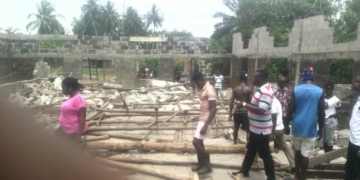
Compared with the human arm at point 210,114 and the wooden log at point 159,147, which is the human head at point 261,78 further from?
the wooden log at point 159,147

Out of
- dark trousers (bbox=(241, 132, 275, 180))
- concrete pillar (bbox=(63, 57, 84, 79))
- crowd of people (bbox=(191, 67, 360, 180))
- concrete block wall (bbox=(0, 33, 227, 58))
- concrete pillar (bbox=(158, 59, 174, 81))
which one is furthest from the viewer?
concrete pillar (bbox=(158, 59, 174, 81))

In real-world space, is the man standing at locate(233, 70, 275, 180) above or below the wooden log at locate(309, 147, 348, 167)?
above

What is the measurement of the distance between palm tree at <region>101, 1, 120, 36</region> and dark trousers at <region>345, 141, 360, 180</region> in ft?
153

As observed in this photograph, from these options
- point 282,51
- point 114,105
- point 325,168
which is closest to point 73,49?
point 114,105

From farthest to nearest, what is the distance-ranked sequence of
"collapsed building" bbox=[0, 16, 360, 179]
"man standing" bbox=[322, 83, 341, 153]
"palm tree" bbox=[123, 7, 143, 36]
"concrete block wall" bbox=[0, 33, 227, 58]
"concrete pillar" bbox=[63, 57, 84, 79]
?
"palm tree" bbox=[123, 7, 143, 36], "concrete pillar" bbox=[63, 57, 84, 79], "concrete block wall" bbox=[0, 33, 227, 58], "collapsed building" bbox=[0, 16, 360, 179], "man standing" bbox=[322, 83, 341, 153]

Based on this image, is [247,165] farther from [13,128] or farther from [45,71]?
[45,71]

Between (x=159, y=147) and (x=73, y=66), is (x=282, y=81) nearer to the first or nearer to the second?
(x=159, y=147)

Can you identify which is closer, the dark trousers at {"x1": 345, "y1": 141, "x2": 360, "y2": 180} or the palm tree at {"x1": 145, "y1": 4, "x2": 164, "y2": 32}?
the dark trousers at {"x1": 345, "y1": 141, "x2": 360, "y2": 180}

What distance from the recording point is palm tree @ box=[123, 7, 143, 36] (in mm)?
49703

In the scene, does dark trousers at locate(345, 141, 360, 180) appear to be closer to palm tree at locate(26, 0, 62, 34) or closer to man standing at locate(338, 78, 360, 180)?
man standing at locate(338, 78, 360, 180)

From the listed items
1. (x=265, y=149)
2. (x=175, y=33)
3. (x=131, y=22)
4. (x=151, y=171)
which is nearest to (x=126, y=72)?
(x=151, y=171)

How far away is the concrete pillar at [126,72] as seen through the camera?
1856cm

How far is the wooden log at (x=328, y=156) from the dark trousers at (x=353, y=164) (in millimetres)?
487

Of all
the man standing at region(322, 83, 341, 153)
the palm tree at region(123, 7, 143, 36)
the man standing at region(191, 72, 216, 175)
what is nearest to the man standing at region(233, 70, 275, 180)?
the man standing at region(191, 72, 216, 175)
